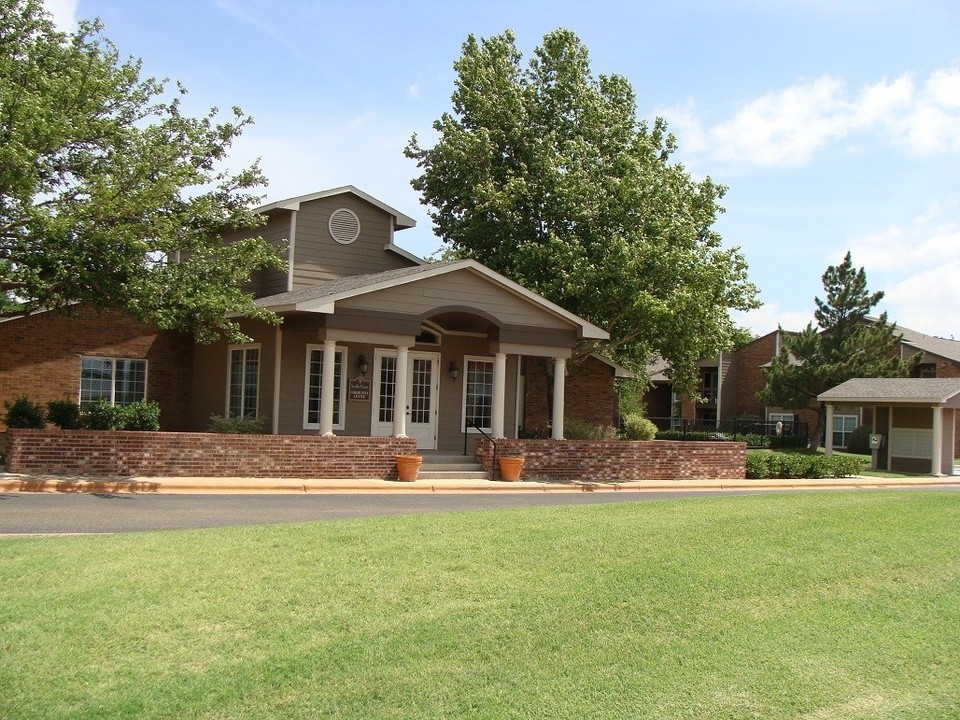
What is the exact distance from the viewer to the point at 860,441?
1614 inches

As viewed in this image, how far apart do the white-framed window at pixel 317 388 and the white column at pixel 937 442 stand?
20.3m

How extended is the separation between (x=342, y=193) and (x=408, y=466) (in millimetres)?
7912

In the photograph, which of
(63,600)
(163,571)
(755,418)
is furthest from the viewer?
(755,418)

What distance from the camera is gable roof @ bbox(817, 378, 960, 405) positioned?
30.7 m

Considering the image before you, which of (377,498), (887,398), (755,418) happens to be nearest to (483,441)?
(377,498)

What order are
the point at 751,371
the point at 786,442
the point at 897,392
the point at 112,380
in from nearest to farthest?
the point at 112,380, the point at 897,392, the point at 786,442, the point at 751,371

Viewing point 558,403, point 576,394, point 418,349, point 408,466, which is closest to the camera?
point 408,466

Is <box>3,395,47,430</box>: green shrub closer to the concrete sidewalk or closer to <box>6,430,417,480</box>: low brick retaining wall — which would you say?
<box>6,430,417,480</box>: low brick retaining wall

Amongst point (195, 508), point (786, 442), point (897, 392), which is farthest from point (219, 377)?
point (786, 442)

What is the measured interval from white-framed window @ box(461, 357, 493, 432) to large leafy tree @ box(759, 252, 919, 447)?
1970cm

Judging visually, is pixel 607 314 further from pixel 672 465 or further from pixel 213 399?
pixel 213 399

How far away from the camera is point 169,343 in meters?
23.9

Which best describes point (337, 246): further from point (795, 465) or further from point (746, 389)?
point (746, 389)

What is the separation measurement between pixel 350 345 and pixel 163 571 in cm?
1380
